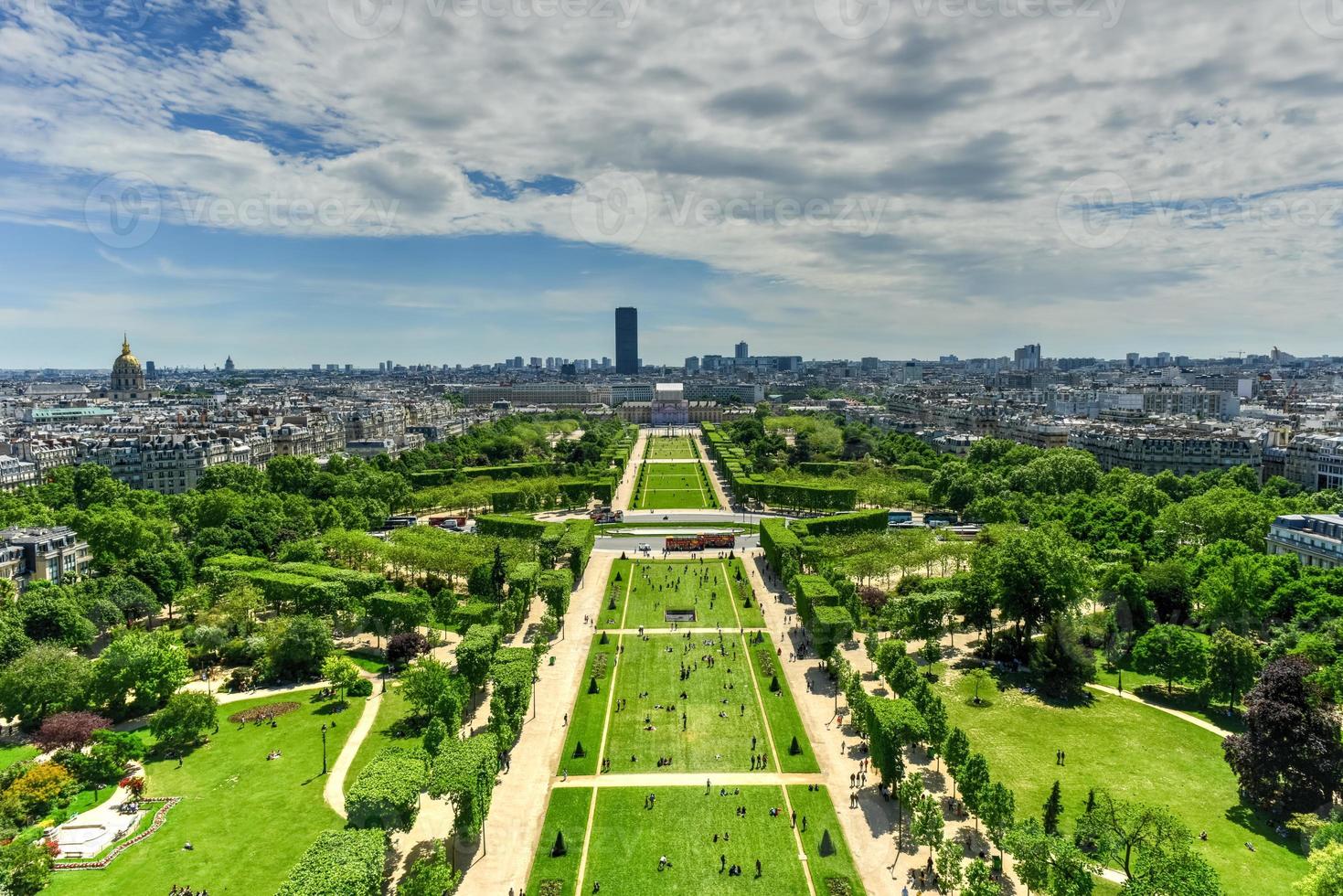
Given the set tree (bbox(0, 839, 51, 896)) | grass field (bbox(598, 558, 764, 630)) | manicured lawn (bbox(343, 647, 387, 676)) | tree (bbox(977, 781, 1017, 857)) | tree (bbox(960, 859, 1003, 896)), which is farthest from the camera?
grass field (bbox(598, 558, 764, 630))

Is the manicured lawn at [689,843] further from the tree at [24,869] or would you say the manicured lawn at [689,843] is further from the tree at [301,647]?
the tree at [301,647]

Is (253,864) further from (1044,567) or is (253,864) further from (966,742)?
(1044,567)

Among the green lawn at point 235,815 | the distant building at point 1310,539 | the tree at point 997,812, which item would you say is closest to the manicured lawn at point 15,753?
the green lawn at point 235,815

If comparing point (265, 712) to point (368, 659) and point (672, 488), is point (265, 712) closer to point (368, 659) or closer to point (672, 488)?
point (368, 659)

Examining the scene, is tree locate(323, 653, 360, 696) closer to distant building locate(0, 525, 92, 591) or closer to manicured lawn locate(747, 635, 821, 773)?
manicured lawn locate(747, 635, 821, 773)

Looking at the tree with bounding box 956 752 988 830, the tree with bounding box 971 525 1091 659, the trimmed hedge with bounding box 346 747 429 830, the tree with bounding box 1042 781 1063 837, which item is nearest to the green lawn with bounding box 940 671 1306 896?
the tree with bounding box 1042 781 1063 837

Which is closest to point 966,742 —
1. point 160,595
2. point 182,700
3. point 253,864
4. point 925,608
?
point 925,608
